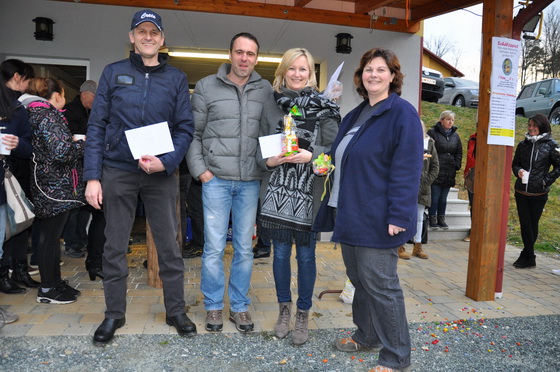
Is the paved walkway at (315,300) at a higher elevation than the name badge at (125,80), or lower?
lower

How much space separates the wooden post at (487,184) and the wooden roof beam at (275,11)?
106 inches

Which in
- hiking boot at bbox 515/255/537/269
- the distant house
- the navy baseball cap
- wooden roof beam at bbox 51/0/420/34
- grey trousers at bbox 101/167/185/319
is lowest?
hiking boot at bbox 515/255/537/269

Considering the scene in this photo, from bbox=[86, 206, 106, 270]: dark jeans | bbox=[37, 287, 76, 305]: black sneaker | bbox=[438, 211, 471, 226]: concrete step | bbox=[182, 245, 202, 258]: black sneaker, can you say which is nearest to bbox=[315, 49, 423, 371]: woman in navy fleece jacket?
bbox=[37, 287, 76, 305]: black sneaker

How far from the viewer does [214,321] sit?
3287mm

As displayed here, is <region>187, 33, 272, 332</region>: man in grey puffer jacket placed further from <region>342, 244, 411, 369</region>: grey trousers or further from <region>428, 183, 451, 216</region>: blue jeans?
<region>428, 183, 451, 216</region>: blue jeans

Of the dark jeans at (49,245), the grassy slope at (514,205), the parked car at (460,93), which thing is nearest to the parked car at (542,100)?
the grassy slope at (514,205)

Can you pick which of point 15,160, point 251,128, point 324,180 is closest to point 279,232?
point 324,180

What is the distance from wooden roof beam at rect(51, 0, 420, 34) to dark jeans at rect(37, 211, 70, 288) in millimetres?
3610

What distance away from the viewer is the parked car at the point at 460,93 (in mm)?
16500

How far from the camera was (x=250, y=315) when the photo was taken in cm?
346

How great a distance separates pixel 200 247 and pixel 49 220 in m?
2.32

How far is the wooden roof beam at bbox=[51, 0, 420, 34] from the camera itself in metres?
6.02

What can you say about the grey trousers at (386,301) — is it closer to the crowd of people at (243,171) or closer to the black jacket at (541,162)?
the crowd of people at (243,171)

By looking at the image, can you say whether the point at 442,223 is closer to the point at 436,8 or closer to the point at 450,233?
the point at 450,233
